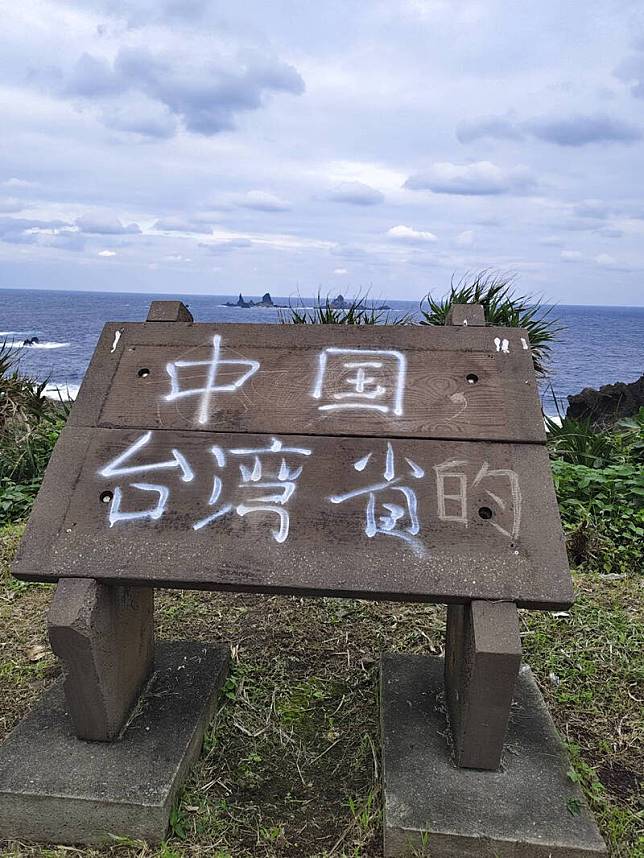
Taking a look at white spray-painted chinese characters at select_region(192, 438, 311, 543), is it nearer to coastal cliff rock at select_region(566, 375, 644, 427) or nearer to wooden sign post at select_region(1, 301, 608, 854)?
wooden sign post at select_region(1, 301, 608, 854)

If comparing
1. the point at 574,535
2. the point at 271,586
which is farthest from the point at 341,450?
the point at 574,535

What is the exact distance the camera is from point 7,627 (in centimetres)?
332

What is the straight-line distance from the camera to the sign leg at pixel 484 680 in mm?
1896

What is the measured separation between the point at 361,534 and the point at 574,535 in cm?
252

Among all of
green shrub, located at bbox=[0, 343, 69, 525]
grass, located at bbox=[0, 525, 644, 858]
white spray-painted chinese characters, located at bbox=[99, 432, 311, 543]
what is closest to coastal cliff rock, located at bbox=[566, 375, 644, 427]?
grass, located at bbox=[0, 525, 644, 858]

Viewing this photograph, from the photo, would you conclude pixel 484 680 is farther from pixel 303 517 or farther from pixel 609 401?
pixel 609 401

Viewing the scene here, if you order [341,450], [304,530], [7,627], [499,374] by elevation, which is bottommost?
[7,627]

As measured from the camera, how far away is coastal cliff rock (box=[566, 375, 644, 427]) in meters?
8.97

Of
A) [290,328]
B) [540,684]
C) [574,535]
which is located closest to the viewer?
[290,328]

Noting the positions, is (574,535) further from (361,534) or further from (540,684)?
(361,534)

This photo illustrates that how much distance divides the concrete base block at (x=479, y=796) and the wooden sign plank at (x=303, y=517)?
1.97 feet

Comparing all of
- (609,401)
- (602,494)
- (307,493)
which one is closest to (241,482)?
(307,493)

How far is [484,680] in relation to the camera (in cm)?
195

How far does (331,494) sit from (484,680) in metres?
→ 0.69
